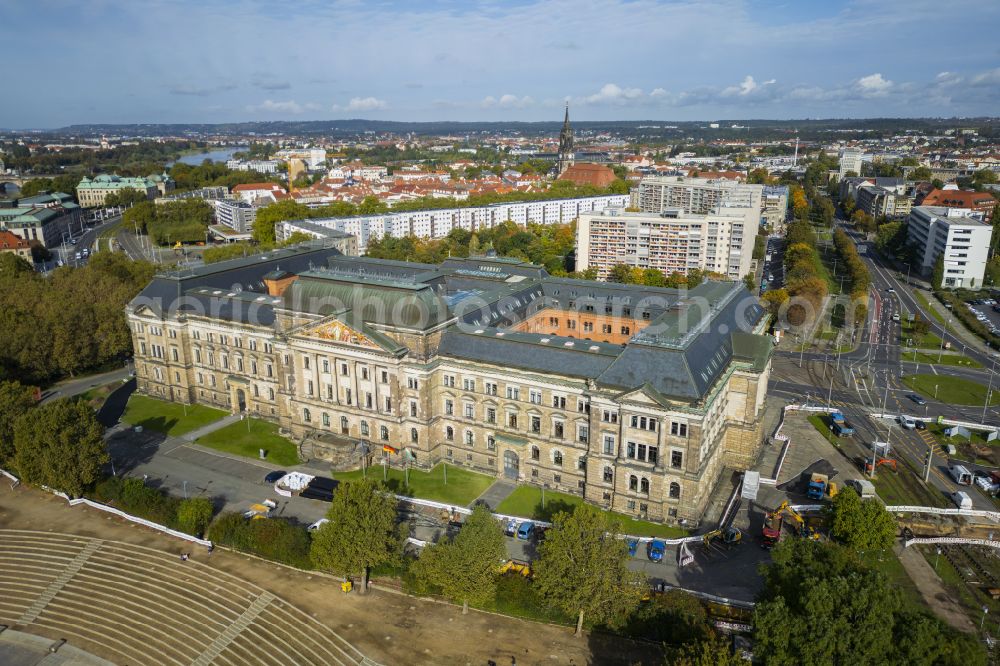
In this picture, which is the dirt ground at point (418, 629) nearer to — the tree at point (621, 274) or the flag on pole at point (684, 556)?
the flag on pole at point (684, 556)

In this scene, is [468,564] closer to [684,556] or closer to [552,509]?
[552,509]

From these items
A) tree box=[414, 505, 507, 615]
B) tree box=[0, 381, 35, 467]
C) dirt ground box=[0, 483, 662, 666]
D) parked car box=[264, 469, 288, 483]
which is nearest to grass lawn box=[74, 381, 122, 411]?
tree box=[0, 381, 35, 467]

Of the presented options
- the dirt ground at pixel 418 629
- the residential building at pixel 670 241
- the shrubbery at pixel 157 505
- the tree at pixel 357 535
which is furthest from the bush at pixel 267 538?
the residential building at pixel 670 241

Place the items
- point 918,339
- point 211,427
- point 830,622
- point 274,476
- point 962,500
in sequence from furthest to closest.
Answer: point 918,339
point 211,427
point 274,476
point 962,500
point 830,622

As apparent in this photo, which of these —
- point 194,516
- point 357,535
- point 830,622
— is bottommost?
point 194,516

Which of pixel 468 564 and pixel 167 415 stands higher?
pixel 468 564

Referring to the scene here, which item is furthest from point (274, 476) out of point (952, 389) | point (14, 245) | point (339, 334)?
point (14, 245)

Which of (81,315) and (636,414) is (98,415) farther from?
(636,414)
